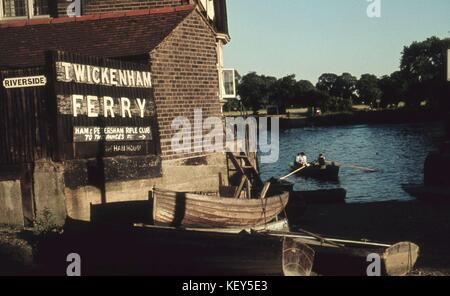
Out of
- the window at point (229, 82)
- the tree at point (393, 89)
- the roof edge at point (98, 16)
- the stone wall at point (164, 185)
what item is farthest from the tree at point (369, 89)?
the stone wall at point (164, 185)

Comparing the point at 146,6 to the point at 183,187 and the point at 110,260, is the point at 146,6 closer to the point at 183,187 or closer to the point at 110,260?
the point at 183,187

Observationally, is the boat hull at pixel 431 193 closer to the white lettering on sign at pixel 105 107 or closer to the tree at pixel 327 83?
the white lettering on sign at pixel 105 107

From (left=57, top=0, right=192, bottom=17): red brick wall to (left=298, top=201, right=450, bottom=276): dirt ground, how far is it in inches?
328

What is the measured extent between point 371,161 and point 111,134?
1603 inches

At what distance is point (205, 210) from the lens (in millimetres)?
11984

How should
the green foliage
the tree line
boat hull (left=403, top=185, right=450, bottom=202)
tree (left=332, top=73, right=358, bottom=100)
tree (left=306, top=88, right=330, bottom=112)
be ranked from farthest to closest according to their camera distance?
tree (left=332, top=73, right=358, bottom=100) < tree (left=306, top=88, right=330, bottom=112) < the green foliage < the tree line < boat hull (left=403, top=185, right=450, bottom=202)

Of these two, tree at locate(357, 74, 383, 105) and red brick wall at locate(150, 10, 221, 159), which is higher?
tree at locate(357, 74, 383, 105)

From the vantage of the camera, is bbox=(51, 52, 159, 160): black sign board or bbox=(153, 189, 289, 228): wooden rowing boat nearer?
bbox=(153, 189, 289, 228): wooden rowing boat

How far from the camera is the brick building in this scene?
1218 centimetres

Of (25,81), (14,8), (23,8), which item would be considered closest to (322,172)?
(23,8)
